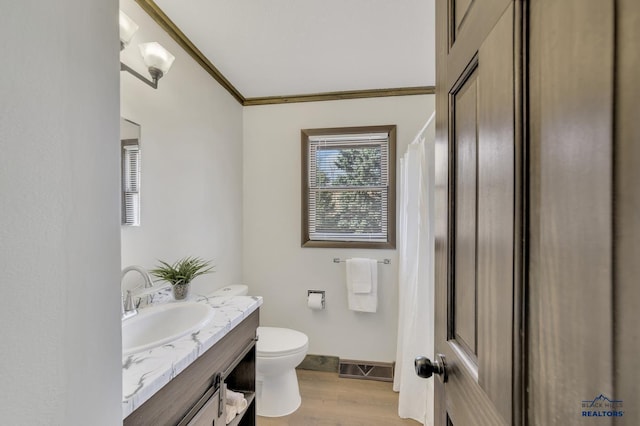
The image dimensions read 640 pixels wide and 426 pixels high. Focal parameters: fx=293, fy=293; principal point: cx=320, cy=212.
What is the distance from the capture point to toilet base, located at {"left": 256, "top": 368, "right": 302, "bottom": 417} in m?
1.96

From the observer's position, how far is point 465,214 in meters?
0.63

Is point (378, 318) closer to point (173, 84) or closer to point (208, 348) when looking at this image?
A: point (208, 348)

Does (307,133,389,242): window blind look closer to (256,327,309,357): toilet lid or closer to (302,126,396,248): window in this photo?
(302,126,396,248): window

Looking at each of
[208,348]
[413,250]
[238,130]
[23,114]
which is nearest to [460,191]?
[23,114]

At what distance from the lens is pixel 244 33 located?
1738mm

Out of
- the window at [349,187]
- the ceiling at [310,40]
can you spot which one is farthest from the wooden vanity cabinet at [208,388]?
the ceiling at [310,40]

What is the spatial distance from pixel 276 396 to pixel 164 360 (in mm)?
1351

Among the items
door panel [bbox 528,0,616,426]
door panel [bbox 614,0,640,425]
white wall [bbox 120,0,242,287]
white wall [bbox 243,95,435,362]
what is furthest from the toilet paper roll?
door panel [bbox 614,0,640,425]

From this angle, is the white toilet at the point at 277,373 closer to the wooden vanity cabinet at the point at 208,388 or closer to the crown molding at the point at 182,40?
the wooden vanity cabinet at the point at 208,388

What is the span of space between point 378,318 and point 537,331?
7.39 feet

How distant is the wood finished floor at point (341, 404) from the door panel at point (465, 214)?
5.30 ft

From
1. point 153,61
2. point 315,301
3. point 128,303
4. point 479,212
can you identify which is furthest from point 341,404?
point 153,61

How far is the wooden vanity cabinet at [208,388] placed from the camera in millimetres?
843

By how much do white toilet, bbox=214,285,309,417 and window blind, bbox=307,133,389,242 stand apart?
920mm
